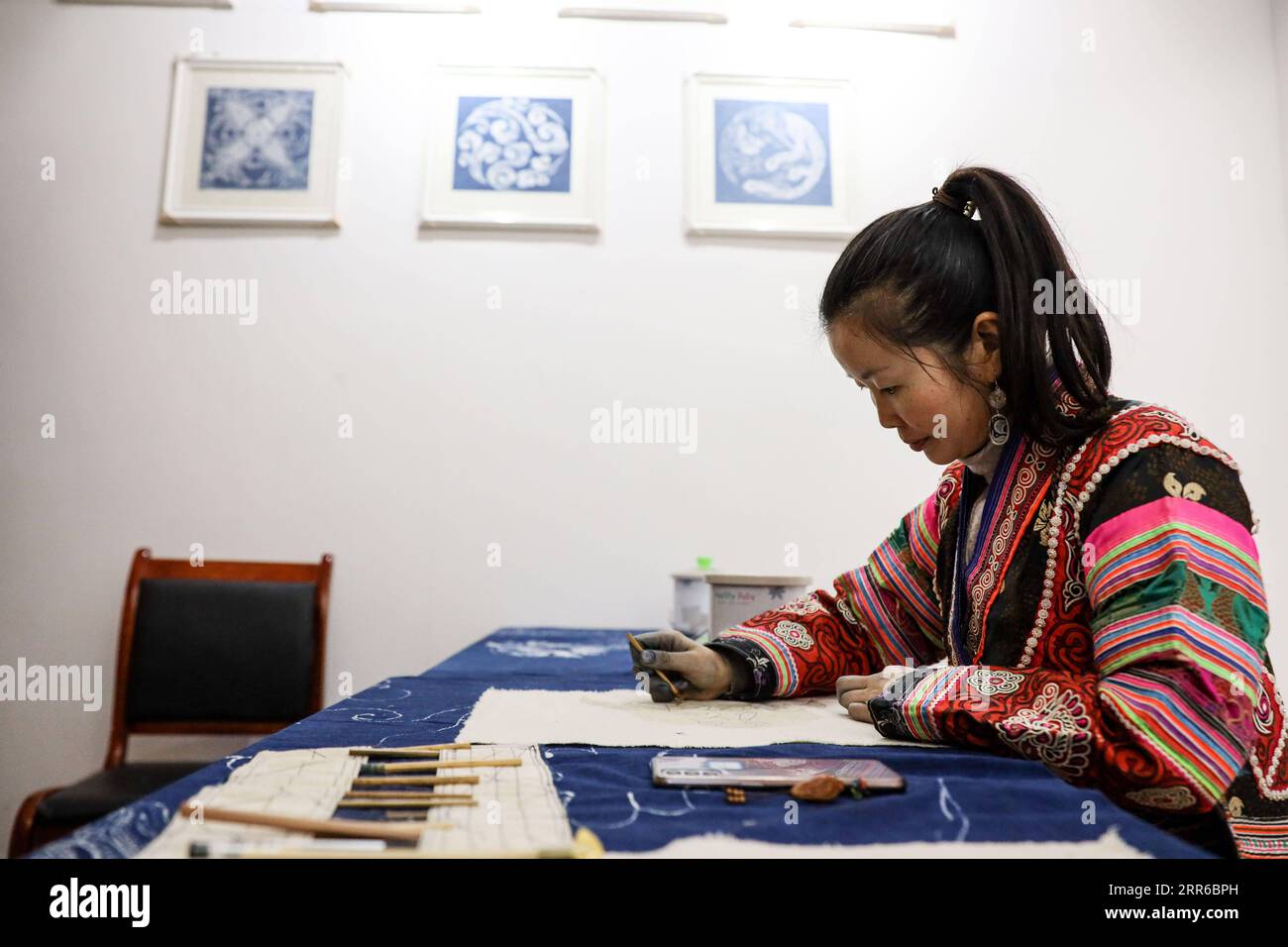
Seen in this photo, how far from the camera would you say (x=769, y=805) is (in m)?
0.64

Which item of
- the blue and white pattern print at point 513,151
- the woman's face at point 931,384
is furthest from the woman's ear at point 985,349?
the blue and white pattern print at point 513,151

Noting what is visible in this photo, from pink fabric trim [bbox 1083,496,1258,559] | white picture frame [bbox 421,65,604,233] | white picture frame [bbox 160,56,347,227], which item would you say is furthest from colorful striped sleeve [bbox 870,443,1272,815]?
white picture frame [bbox 160,56,347,227]

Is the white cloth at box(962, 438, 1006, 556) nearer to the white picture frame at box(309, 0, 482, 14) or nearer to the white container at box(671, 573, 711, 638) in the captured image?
the white container at box(671, 573, 711, 638)

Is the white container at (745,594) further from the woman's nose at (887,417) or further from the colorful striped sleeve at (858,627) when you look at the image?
the woman's nose at (887,417)

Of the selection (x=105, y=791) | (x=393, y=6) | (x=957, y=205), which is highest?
(x=393, y=6)

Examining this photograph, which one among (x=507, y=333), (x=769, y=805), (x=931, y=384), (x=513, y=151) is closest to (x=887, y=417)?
(x=931, y=384)

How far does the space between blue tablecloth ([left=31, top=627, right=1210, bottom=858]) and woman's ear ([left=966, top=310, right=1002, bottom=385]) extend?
0.44 metres

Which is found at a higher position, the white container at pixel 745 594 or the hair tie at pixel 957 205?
the hair tie at pixel 957 205

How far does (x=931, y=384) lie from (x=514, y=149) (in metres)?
2.02

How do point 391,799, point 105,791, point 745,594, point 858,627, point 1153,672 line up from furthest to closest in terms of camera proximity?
point 105,791
point 745,594
point 858,627
point 1153,672
point 391,799

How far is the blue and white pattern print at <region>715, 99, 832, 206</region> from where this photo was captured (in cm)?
271

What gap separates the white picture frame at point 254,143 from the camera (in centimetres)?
265

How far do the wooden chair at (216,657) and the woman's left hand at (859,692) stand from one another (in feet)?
5.74

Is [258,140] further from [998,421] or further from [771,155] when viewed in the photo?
[998,421]
